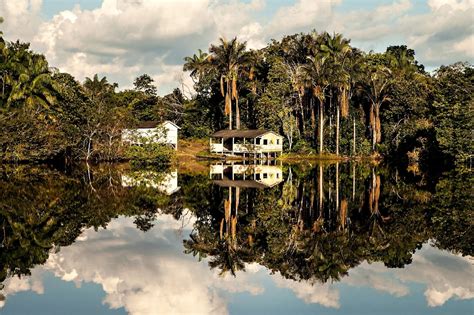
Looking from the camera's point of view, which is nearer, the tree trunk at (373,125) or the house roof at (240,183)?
the house roof at (240,183)

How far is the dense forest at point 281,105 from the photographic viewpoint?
47.7 meters

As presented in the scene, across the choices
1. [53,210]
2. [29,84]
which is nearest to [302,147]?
[29,84]

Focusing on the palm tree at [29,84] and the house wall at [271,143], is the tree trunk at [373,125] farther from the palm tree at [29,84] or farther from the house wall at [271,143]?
the palm tree at [29,84]

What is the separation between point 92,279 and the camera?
10789 mm

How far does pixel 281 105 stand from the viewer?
2525 inches

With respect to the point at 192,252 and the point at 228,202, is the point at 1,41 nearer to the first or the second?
the point at 228,202

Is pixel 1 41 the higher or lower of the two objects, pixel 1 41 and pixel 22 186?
the higher

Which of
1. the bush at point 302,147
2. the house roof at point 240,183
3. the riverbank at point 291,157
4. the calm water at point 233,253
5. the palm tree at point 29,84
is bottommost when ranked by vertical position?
the calm water at point 233,253

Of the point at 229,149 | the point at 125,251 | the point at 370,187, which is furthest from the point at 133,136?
the point at 125,251

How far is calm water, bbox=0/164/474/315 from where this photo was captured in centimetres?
941

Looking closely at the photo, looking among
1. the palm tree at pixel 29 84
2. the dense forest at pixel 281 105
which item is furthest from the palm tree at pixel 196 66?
the palm tree at pixel 29 84

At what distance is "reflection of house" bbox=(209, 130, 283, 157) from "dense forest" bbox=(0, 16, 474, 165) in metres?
2.87

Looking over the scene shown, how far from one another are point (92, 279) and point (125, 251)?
2.71m

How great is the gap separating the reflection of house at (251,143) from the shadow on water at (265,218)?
28.9m
